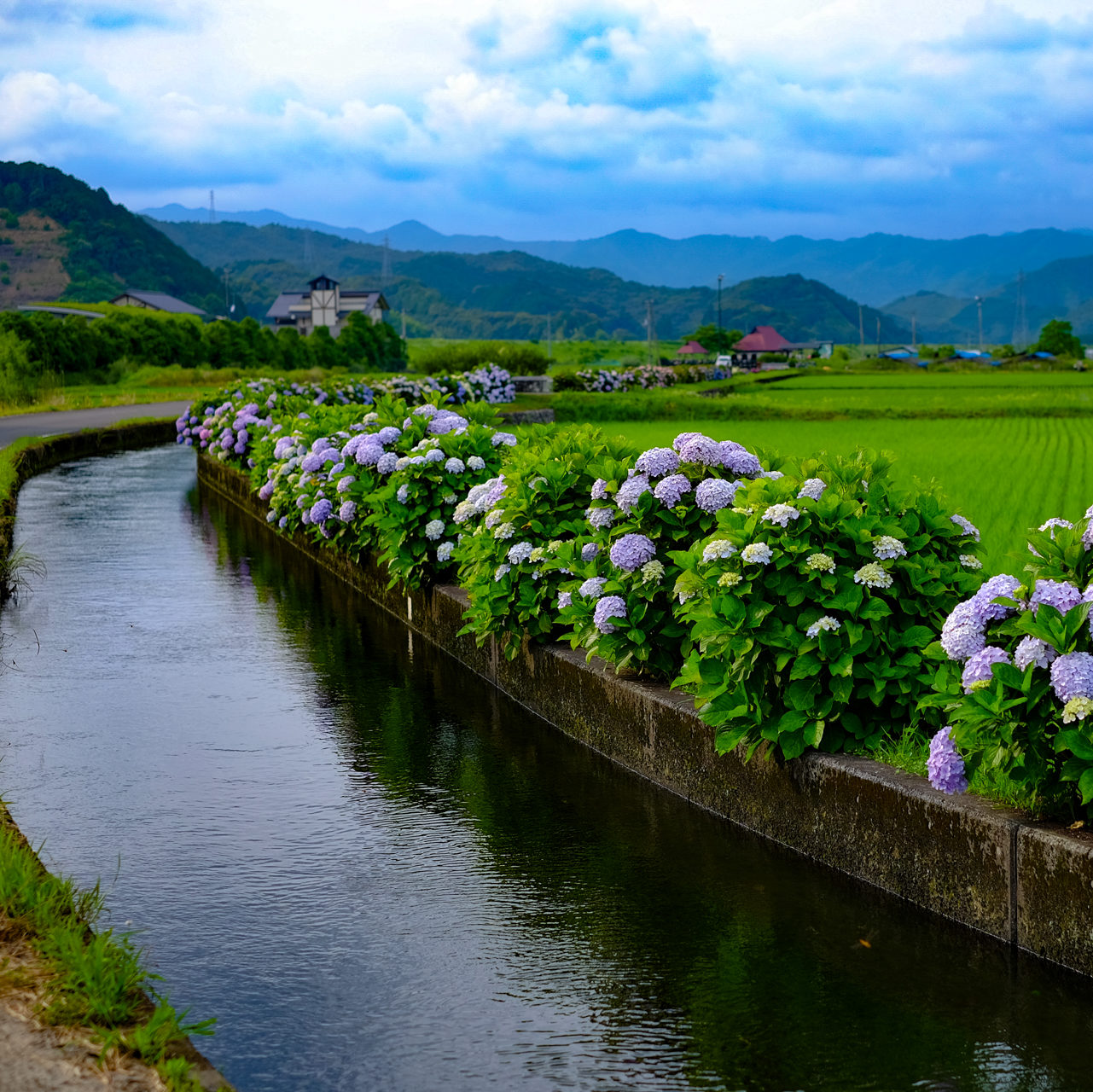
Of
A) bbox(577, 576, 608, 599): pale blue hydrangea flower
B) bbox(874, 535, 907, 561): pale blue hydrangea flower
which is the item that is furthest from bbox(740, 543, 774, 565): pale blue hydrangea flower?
bbox(577, 576, 608, 599): pale blue hydrangea flower

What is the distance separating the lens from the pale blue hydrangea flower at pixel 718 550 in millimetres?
5727

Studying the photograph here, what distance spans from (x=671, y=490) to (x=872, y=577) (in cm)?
166

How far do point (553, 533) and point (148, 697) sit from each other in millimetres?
2626

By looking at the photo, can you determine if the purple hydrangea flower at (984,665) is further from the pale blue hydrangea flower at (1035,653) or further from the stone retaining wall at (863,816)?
the stone retaining wall at (863,816)

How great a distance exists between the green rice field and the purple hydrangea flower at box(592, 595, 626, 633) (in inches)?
48.4

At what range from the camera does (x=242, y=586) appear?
12719 millimetres

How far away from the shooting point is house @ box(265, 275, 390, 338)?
563ft

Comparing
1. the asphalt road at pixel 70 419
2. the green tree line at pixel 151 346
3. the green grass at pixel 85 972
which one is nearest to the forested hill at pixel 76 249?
the green tree line at pixel 151 346

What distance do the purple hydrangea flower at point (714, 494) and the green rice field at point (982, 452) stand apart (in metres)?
0.44

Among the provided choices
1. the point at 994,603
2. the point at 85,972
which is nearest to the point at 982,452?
the point at 994,603

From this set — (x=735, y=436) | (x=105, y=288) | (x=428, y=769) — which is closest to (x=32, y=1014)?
(x=428, y=769)

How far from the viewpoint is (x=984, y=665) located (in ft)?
14.6

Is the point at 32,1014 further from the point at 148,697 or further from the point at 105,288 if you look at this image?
the point at 105,288

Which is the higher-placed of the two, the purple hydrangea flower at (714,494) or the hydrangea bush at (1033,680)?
the purple hydrangea flower at (714,494)
